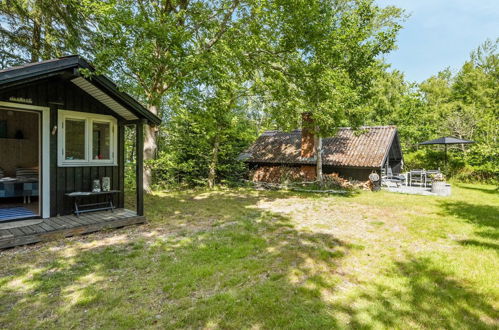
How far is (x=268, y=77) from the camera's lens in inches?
401

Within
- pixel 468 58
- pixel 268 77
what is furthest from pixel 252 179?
pixel 468 58

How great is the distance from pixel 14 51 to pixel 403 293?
13142 millimetres

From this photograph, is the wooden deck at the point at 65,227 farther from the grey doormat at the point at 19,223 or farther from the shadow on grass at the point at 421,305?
the shadow on grass at the point at 421,305

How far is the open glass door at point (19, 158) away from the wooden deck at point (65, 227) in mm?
1992

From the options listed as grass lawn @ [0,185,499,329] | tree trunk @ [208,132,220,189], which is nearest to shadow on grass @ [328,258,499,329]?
grass lawn @ [0,185,499,329]

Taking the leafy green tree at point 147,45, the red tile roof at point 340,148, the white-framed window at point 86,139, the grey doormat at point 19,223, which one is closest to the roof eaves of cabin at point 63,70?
the leafy green tree at point 147,45

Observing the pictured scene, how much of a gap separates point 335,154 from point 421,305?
12018 millimetres

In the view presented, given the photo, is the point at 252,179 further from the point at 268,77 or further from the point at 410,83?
the point at 410,83

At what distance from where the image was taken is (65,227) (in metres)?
5.40

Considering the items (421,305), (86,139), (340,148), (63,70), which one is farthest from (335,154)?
(63,70)

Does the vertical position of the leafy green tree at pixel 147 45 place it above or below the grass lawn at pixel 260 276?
above

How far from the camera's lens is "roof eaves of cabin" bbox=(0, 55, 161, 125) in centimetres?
461

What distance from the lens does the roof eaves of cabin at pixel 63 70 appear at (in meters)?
4.61

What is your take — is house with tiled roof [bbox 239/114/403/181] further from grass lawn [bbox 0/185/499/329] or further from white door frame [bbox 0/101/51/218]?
white door frame [bbox 0/101/51/218]
